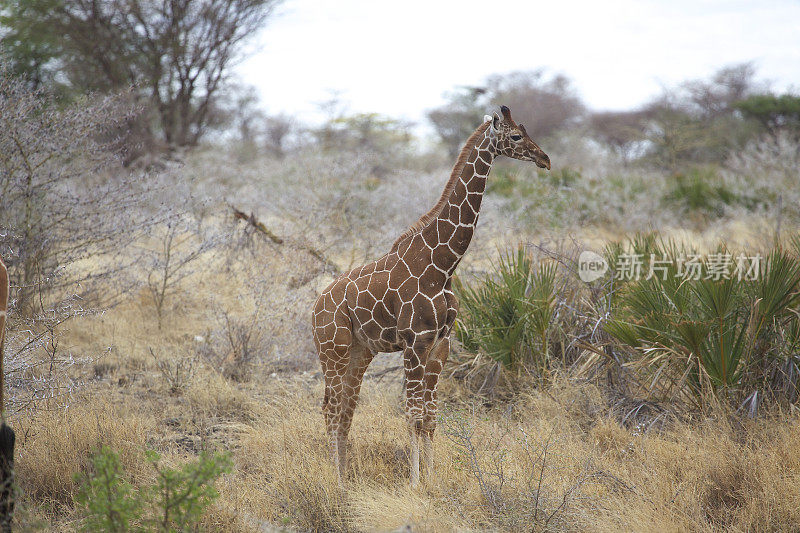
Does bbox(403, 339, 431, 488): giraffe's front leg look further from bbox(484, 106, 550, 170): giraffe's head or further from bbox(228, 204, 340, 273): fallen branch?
bbox(228, 204, 340, 273): fallen branch

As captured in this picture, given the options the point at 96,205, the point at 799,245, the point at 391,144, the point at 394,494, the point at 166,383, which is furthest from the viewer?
the point at 391,144

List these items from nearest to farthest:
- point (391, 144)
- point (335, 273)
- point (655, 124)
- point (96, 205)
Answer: point (96, 205)
point (335, 273)
point (655, 124)
point (391, 144)

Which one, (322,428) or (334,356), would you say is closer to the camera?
(334,356)

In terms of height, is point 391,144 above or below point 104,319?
above

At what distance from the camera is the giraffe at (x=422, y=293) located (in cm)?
370

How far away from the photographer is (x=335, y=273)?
24.9ft

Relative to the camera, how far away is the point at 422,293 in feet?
12.1

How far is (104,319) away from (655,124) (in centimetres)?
2274

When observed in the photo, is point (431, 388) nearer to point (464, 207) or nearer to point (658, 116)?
point (464, 207)

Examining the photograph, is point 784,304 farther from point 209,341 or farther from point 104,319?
point 104,319

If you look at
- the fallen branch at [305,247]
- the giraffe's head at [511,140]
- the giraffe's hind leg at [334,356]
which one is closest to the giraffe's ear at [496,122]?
the giraffe's head at [511,140]

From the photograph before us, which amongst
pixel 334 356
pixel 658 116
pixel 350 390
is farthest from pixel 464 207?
pixel 658 116

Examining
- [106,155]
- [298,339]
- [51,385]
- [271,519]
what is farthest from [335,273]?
[271,519]

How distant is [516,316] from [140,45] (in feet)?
39.8
